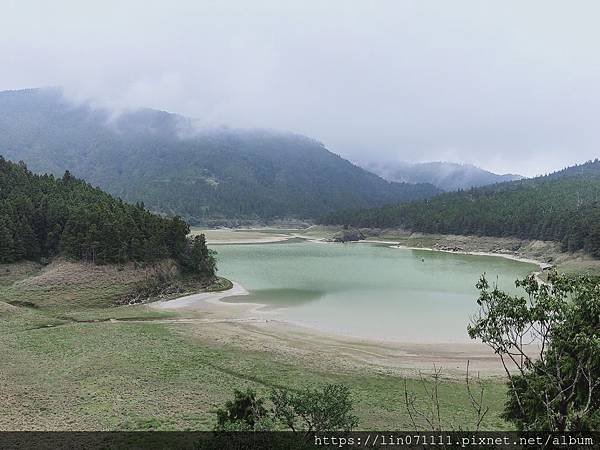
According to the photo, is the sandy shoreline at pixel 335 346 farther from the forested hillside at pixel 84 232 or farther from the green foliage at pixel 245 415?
the forested hillside at pixel 84 232

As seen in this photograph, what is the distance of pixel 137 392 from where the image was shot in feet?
80.4

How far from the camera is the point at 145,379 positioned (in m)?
26.6

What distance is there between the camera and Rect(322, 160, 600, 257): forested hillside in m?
100

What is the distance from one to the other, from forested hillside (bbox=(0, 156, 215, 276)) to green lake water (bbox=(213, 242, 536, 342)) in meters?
11.9

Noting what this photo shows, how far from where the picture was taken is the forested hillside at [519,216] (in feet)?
328

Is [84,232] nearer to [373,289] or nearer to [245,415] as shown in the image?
[373,289]

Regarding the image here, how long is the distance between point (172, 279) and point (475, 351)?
41137 millimetres

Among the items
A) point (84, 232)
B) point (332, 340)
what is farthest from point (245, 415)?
point (84, 232)

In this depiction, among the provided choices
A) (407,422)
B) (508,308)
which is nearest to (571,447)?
(508,308)

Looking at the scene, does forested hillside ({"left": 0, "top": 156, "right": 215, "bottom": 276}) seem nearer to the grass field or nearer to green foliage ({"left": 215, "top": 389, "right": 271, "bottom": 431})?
the grass field

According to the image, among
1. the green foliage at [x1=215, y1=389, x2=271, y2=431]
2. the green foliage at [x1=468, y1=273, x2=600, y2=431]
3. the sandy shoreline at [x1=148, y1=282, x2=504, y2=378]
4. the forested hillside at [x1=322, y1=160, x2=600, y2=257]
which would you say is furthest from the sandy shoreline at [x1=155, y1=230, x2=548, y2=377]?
the forested hillside at [x1=322, y1=160, x2=600, y2=257]

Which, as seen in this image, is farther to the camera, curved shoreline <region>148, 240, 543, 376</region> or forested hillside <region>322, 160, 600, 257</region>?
forested hillside <region>322, 160, 600, 257</region>

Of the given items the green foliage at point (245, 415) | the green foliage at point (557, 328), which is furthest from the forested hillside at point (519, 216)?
the green foliage at point (245, 415)

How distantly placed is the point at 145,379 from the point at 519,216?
127964 millimetres
